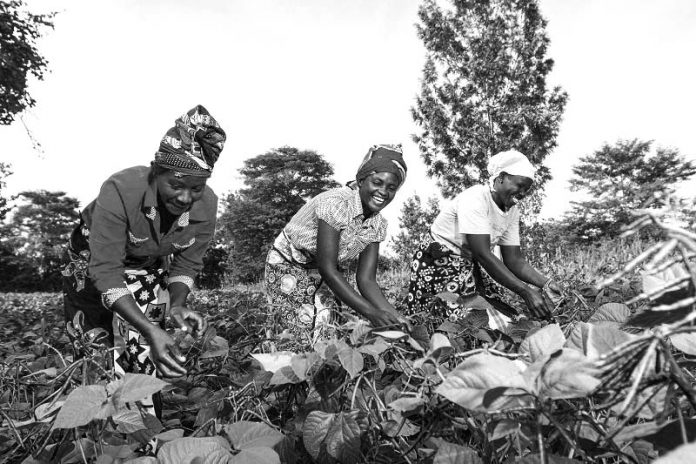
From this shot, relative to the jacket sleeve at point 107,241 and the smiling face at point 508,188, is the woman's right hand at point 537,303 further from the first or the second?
the jacket sleeve at point 107,241

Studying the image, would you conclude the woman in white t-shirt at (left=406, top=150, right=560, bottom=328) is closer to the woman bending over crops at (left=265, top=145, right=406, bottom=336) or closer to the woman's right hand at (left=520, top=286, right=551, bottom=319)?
the woman's right hand at (left=520, top=286, right=551, bottom=319)

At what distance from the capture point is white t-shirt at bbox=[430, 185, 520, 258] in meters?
2.96

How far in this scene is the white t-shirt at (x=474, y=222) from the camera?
2.96 m

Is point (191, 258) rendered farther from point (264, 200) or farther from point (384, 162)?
point (264, 200)

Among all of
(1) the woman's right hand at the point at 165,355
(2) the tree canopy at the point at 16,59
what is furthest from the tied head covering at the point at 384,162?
(2) the tree canopy at the point at 16,59

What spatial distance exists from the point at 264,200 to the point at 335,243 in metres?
49.7

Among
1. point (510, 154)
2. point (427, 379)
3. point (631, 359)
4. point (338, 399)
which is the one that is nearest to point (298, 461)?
point (338, 399)

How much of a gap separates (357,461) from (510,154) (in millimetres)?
2464

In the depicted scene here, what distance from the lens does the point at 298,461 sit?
3.49 feet

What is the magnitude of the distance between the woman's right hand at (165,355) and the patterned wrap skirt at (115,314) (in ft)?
2.28

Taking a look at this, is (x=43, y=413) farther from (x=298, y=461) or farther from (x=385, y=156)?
(x=385, y=156)

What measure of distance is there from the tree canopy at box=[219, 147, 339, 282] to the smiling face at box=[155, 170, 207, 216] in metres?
41.7

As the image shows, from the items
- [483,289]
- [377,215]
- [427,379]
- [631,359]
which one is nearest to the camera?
[631,359]

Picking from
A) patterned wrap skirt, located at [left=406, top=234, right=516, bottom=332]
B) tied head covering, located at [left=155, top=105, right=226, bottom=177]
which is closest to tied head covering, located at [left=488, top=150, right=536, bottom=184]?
patterned wrap skirt, located at [left=406, top=234, right=516, bottom=332]
